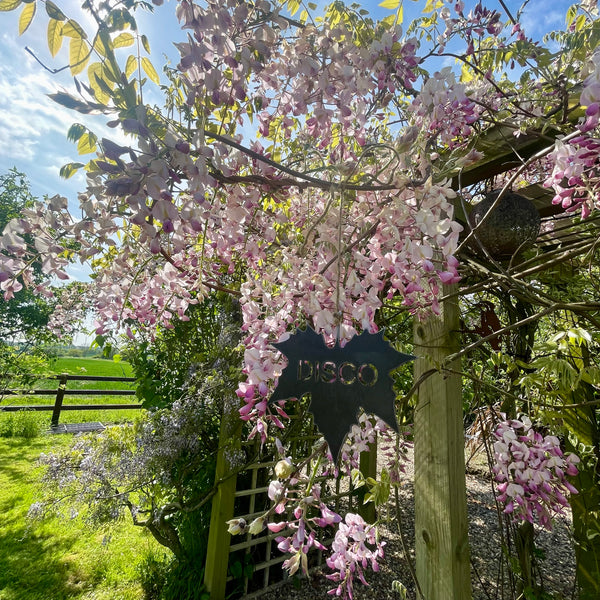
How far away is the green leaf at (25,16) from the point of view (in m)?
0.54

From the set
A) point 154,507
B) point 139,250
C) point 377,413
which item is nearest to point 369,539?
point 377,413

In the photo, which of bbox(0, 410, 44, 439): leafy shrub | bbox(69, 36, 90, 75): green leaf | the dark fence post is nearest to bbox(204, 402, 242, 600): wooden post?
bbox(69, 36, 90, 75): green leaf

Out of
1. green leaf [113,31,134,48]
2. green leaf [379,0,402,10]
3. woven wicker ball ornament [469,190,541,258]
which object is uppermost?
green leaf [379,0,402,10]

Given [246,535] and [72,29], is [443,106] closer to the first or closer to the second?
[72,29]

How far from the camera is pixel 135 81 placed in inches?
20.9

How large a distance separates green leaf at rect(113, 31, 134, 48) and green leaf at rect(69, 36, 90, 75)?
49mm

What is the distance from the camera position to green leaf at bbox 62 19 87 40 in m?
0.52

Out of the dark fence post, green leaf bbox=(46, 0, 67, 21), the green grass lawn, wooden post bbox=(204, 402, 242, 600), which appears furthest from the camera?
the dark fence post

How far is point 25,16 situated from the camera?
1.77ft

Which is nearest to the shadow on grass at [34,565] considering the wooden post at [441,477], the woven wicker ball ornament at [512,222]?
the wooden post at [441,477]

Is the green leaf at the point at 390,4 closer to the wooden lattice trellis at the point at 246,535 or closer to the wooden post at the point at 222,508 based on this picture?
the wooden lattice trellis at the point at 246,535

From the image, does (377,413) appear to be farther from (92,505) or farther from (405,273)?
(92,505)

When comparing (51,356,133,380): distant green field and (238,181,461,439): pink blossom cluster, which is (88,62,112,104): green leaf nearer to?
(238,181,461,439): pink blossom cluster

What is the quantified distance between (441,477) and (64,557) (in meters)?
3.20
